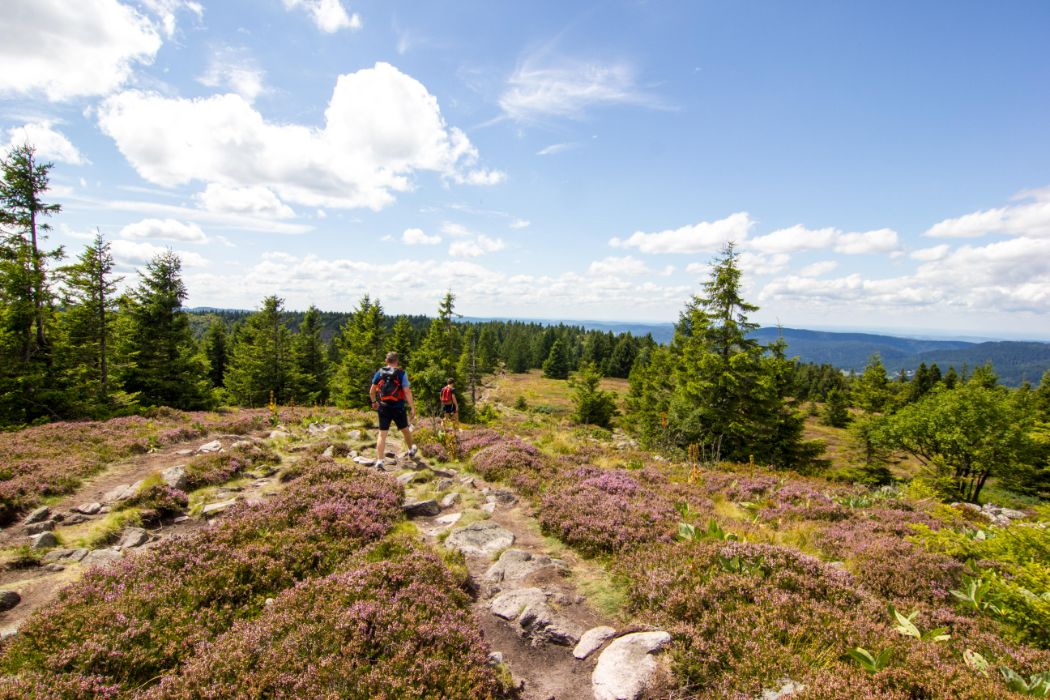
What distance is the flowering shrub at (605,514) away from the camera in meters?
8.02

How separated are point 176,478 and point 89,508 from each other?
4.92 feet

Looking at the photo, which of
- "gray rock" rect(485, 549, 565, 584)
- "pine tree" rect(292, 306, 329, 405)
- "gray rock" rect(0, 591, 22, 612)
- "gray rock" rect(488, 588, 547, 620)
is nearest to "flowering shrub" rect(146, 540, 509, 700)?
"gray rock" rect(488, 588, 547, 620)

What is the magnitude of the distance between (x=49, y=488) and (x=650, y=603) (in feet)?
42.3

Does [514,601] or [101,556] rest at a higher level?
[101,556]

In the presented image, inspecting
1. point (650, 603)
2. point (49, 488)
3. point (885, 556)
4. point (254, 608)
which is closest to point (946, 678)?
point (650, 603)

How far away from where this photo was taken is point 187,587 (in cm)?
559

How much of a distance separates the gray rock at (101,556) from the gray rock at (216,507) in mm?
1750

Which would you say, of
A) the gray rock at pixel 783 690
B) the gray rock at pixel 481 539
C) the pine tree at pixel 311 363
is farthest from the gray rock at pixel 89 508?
the pine tree at pixel 311 363

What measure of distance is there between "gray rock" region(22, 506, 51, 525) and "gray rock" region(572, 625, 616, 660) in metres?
10.3

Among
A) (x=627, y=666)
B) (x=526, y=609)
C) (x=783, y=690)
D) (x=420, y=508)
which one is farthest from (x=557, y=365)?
(x=783, y=690)

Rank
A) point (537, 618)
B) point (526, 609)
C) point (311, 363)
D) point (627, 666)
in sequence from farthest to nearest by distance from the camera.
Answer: point (311, 363) → point (526, 609) → point (537, 618) → point (627, 666)

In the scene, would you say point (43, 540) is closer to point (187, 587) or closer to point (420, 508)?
point (187, 587)

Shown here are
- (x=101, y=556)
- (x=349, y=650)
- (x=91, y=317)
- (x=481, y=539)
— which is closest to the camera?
(x=349, y=650)

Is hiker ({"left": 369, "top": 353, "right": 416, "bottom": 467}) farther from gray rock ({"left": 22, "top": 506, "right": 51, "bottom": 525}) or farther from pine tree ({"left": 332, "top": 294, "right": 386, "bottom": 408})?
pine tree ({"left": 332, "top": 294, "right": 386, "bottom": 408})
